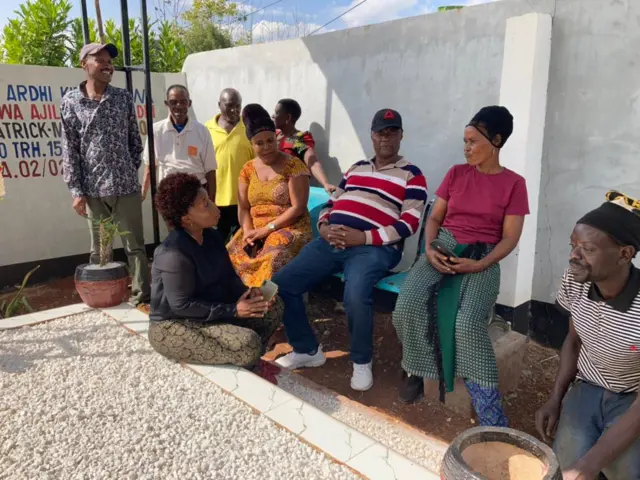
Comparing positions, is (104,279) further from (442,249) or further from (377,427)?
(442,249)

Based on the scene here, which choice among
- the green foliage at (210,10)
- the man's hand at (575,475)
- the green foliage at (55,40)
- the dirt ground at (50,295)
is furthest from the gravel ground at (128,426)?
the green foliage at (210,10)

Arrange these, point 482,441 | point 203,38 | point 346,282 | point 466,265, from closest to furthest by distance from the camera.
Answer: point 482,441 → point 466,265 → point 346,282 → point 203,38

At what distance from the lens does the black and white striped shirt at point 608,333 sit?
80.5 inches

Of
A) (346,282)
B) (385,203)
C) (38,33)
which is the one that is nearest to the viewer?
(346,282)

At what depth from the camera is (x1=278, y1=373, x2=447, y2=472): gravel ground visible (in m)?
2.43

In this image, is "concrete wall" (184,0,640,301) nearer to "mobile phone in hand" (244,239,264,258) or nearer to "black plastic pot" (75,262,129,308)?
"mobile phone in hand" (244,239,264,258)

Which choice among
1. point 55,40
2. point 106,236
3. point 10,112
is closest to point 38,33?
point 55,40

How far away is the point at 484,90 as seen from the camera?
3863 mm

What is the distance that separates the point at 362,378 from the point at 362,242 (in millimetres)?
876

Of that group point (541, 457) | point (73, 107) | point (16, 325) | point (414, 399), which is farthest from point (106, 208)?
point (541, 457)

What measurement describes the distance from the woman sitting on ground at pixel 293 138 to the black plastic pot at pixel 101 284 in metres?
1.79

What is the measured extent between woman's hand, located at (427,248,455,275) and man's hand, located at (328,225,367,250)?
1.69 ft

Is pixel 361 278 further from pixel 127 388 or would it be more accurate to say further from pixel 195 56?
pixel 195 56

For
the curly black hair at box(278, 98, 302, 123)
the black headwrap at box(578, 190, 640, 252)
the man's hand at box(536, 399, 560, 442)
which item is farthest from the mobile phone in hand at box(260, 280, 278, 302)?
the curly black hair at box(278, 98, 302, 123)
